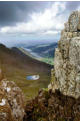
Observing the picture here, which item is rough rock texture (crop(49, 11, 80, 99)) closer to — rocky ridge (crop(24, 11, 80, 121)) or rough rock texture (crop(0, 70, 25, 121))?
rocky ridge (crop(24, 11, 80, 121))

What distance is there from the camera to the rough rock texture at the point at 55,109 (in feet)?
144

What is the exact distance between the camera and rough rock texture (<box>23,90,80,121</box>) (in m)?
43.8

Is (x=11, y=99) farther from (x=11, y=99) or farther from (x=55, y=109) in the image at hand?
(x=55, y=109)

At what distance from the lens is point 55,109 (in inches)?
1902

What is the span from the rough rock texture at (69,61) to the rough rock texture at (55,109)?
270 cm

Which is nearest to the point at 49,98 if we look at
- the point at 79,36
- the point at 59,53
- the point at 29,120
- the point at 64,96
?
the point at 64,96

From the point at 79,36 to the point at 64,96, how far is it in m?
23.4

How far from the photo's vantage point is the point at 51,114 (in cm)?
4572

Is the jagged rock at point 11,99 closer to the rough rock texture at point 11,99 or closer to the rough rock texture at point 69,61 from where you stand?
the rough rock texture at point 11,99

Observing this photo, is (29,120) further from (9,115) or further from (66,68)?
(66,68)

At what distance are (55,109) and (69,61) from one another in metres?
18.2

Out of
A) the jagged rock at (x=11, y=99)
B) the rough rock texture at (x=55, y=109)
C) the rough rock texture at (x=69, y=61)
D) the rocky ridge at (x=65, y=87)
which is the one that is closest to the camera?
the jagged rock at (x=11, y=99)

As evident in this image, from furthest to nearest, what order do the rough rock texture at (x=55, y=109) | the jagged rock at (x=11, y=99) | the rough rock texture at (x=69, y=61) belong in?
the rough rock texture at (x=69, y=61) < the rough rock texture at (x=55, y=109) < the jagged rock at (x=11, y=99)

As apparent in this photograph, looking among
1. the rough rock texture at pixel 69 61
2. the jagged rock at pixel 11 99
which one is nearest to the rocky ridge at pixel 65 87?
the rough rock texture at pixel 69 61
